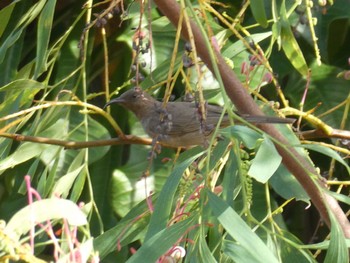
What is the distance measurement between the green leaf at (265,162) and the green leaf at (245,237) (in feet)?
0.21

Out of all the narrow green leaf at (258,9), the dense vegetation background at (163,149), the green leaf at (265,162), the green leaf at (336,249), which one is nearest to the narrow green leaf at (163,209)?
the dense vegetation background at (163,149)

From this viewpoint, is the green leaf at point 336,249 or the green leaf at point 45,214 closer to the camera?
the green leaf at point 45,214

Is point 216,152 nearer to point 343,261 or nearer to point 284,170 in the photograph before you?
point 284,170

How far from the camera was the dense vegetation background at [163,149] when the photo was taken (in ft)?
4.21

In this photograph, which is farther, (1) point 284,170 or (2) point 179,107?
(2) point 179,107

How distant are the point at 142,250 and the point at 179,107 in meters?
0.99

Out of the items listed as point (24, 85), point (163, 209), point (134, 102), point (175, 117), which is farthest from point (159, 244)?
point (134, 102)

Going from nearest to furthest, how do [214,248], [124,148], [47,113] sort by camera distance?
1. [214,248]
2. [47,113]
3. [124,148]

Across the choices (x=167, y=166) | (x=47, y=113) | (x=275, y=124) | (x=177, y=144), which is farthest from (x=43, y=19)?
(x=167, y=166)

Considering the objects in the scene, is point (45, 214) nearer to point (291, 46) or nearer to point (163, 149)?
point (291, 46)

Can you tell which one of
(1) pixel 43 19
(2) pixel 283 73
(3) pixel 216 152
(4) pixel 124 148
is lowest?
(4) pixel 124 148

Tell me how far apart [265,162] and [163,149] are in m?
1.18

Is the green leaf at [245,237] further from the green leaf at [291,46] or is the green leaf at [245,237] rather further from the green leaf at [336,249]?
the green leaf at [291,46]

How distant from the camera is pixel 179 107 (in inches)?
87.4
